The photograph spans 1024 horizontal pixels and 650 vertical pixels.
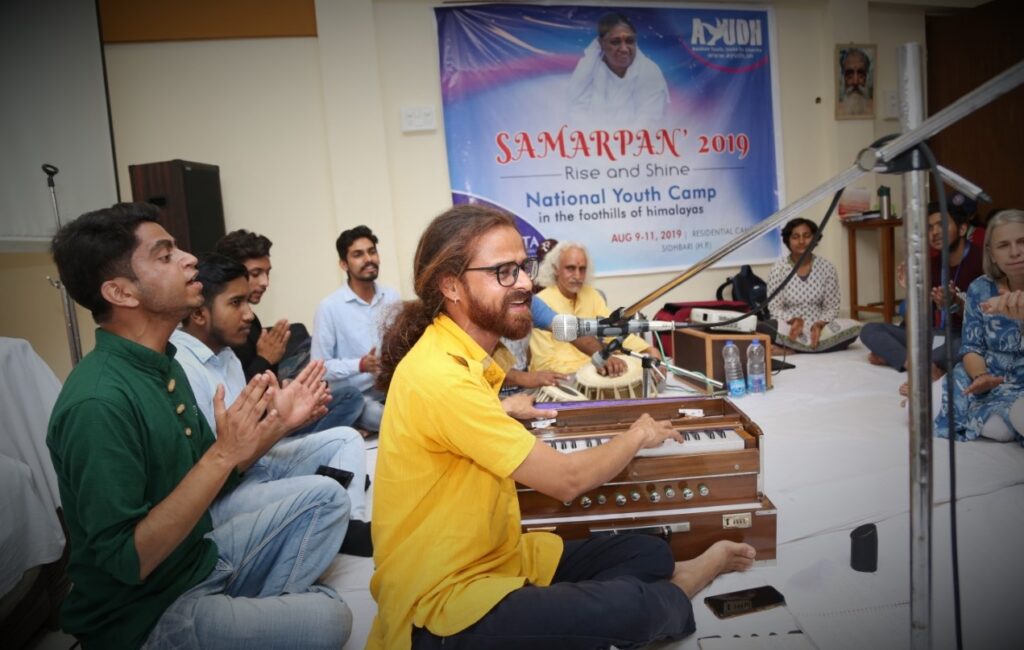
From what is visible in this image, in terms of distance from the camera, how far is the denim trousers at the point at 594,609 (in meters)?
1.24

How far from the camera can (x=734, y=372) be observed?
3.76 m

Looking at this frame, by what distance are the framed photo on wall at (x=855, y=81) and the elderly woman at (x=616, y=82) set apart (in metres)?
1.66

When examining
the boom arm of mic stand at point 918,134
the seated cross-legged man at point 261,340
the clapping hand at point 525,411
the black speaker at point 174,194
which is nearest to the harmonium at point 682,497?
the clapping hand at point 525,411

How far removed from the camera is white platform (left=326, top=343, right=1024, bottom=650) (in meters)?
1.62

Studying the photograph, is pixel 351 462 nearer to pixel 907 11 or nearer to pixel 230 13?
pixel 230 13

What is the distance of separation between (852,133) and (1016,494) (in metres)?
4.41

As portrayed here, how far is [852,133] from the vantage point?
18.8 feet

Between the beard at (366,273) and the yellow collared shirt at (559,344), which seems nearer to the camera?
the beard at (366,273)

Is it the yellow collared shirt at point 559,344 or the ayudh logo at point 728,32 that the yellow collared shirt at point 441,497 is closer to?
the yellow collared shirt at point 559,344

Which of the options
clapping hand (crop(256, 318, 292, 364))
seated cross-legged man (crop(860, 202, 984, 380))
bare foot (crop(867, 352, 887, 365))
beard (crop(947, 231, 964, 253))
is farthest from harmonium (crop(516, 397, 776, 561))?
bare foot (crop(867, 352, 887, 365))

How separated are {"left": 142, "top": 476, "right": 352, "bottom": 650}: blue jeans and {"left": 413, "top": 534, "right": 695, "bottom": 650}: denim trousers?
37 centimetres

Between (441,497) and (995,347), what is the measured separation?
8.78ft

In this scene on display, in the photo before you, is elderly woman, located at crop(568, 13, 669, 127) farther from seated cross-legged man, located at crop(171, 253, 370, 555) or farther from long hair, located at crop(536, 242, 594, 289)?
seated cross-legged man, located at crop(171, 253, 370, 555)

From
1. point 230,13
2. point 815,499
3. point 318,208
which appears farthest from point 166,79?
point 815,499
